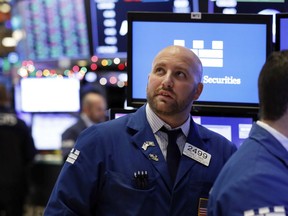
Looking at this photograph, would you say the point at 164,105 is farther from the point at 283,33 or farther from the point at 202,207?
the point at 283,33

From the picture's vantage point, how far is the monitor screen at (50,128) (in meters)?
9.33

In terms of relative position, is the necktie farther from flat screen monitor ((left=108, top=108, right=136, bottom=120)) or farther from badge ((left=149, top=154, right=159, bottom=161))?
flat screen monitor ((left=108, top=108, right=136, bottom=120))

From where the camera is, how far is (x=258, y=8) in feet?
Answer: 12.3

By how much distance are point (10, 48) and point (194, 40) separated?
50.3 feet

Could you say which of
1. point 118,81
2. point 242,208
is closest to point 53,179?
point 118,81

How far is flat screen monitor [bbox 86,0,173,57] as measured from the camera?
4430 mm

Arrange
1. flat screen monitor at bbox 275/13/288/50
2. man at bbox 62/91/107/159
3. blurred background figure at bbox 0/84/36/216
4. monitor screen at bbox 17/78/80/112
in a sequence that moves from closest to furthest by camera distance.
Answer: flat screen monitor at bbox 275/13/288/50
man at bbox 62/91/107/159
blurred background figure at bbox 0/84/36/216
monitor screen at bbox 17/78/80/112

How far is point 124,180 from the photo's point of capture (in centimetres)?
279

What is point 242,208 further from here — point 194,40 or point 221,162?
point 194,40

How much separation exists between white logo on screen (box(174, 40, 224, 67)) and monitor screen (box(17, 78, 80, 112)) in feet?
19.9

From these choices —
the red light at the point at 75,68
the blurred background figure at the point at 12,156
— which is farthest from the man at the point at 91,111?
the red light at the point at 75,68

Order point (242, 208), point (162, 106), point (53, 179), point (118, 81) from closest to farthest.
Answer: point (242, 208) → point (162, 106) → point (53, 179) → point (118, 81)

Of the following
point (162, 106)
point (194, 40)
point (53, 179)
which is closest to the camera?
point (162, 106)

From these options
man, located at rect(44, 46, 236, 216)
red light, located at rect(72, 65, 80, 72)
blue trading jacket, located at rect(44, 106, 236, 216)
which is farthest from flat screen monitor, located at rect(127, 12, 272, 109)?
red light, located at rect(72, 65, 80, 72)
